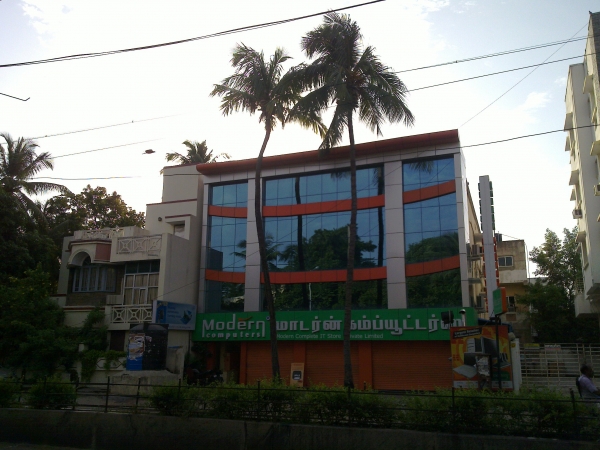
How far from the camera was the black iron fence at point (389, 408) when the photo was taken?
29.0 ft

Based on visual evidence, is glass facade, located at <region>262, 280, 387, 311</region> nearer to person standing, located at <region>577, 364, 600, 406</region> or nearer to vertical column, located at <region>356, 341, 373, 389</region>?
vertical column, located at <region>356, 341, 373, 389</region>

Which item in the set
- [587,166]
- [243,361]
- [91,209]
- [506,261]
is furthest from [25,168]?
[506,261]

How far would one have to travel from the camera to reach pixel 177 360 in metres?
24.5

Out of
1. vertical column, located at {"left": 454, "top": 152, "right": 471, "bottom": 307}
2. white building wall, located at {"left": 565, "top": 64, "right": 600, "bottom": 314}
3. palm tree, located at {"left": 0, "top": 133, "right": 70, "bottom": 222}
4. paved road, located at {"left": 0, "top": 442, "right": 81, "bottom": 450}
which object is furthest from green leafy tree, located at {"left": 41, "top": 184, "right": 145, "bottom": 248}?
white building wall, located at {"left": 565, "top": 64, "right": 600, "bottom": 314}

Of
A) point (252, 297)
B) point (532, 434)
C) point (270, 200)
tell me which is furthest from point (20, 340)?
point (532, 434)

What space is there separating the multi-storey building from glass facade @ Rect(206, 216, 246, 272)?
2.5 inches

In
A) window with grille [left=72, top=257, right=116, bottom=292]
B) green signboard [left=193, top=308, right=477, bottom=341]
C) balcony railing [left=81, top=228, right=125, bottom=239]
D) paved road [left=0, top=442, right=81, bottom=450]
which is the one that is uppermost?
balcony railing [left=81, top=228, right=125, bottom=239]

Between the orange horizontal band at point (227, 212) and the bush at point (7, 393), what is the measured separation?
674 inches

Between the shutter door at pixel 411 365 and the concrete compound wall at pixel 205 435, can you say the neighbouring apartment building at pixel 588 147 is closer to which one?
the shutter door at pixel 411 365

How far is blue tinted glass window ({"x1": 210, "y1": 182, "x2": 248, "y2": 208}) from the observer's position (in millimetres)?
29875

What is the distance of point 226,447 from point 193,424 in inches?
34.6

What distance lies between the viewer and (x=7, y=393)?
1325 centimetres

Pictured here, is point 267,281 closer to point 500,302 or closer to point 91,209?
point 500,302

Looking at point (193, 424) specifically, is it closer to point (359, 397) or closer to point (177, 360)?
point (359, 397)
